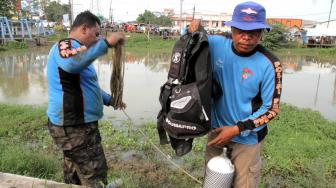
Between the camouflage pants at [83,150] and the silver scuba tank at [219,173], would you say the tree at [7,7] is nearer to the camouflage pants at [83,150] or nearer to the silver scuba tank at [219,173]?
the camouflage pants at [83,150]

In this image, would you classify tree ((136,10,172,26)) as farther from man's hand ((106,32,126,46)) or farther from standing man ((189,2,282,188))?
standing man ((189,2,282,188))

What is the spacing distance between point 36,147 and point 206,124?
3939 millimetres

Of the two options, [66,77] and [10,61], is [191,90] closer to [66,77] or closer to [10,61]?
[66,77]

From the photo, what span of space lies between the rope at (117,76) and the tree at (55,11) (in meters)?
55.4

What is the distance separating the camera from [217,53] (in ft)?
7.34

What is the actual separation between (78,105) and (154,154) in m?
2.46

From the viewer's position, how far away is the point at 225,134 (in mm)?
2129

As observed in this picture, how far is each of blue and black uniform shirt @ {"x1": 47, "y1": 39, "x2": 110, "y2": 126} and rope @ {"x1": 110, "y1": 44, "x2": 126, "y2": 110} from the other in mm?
157

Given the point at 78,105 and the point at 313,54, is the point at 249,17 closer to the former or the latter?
the point at 78,105

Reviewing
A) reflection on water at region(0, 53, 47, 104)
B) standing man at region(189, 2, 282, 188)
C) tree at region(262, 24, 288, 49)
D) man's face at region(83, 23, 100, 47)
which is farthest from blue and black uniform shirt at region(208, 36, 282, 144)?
tree at region(262, 24, 288, 49)

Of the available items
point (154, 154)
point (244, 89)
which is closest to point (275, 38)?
point (154, 154)

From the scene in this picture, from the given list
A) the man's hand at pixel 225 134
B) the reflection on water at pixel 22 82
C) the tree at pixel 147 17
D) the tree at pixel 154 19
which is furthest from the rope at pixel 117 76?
the tree at pixel 154 19

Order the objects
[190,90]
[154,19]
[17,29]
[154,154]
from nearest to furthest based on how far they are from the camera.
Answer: [190,90] < [154,154] < [17,29] < [154,19]

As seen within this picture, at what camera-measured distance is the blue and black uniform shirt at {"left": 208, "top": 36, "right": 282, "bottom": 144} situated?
2094mm
